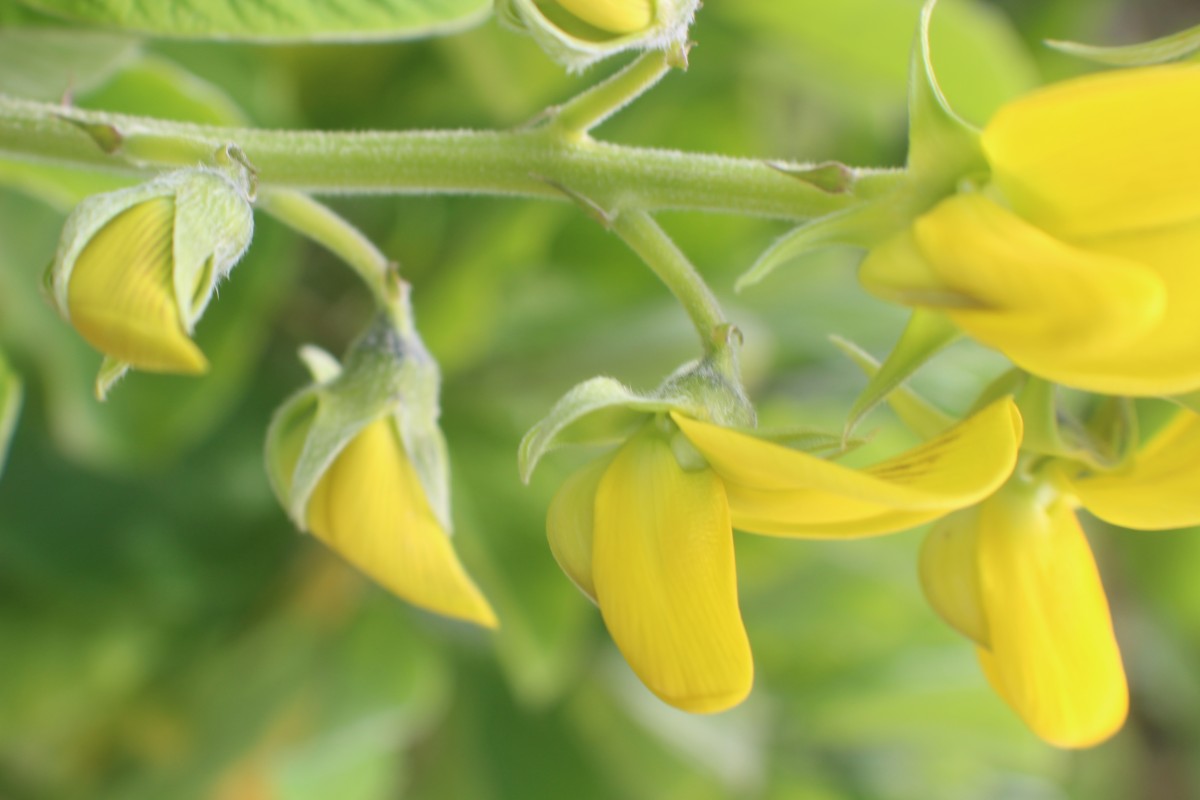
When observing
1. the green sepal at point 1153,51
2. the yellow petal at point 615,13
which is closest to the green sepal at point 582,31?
the yellow petal at point 615,13

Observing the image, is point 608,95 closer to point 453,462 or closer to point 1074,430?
point 1074,430

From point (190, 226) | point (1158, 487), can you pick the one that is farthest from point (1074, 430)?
point (190, 226)

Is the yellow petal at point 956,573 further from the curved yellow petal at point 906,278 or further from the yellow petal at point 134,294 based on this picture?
the yellow petal at point 134,294

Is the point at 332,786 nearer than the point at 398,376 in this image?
No

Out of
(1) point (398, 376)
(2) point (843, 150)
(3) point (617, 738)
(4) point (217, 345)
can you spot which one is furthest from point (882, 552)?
(1) point (398, 376)

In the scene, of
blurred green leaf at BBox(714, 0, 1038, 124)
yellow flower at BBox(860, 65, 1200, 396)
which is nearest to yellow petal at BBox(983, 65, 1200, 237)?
yellow flower at BBox(860, 65, 1200, 396)

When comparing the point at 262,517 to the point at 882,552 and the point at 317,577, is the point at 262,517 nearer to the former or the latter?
the point at 317,577
